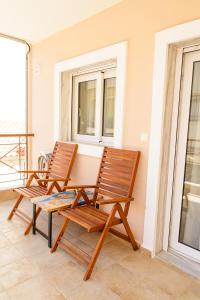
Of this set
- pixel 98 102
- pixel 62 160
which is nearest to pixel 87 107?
pixel 98 102

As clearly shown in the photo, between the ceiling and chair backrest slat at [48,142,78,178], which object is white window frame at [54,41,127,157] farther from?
the ceiling

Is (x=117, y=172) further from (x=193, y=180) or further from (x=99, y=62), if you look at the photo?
(x=99, y=62)

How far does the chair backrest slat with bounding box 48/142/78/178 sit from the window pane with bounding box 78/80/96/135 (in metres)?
0.37

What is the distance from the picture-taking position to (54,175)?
3.13 m

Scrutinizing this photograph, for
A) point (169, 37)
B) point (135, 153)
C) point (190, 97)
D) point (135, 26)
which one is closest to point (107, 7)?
point (135, 26)

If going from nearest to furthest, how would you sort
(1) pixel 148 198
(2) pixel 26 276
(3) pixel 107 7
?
1. (2) pixel 26 276
2. (1) pixel 148 198
3. (3) pixel 107 7

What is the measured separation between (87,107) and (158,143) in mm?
1449

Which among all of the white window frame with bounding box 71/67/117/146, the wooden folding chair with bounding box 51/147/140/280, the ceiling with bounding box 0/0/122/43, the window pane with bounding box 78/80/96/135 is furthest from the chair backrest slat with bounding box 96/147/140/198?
the ceiling with bounding box 0/0/122/43

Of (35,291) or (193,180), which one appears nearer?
(35,291)

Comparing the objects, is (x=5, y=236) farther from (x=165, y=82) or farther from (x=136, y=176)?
(x=165, y=82)

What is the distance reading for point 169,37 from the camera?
195 cm

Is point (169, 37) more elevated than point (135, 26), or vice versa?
point (135, 26)

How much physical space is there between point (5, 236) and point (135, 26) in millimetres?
2583

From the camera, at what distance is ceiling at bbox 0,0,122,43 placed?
246 cm
